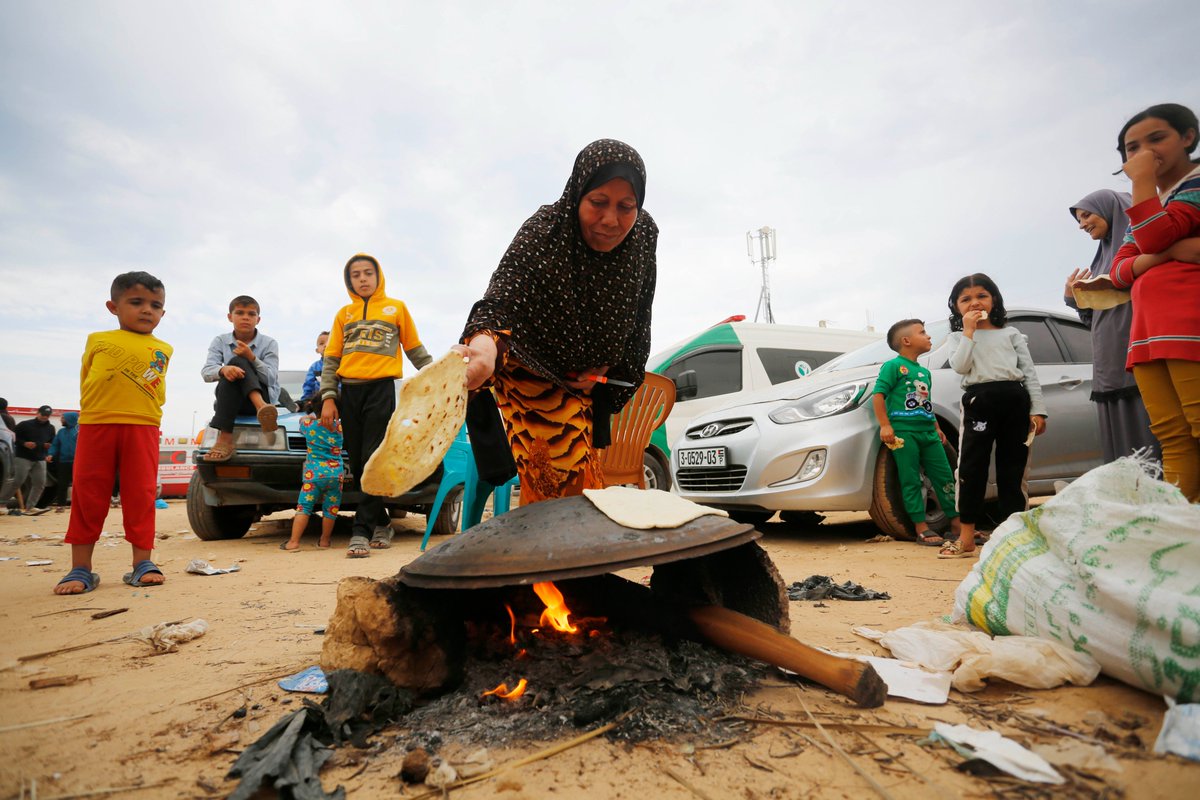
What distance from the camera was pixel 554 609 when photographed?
1.92m

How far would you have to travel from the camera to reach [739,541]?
1592 mm

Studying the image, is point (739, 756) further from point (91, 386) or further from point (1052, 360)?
point (1052, 360)

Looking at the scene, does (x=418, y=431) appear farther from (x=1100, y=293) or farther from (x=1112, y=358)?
(x=1112, y=358)

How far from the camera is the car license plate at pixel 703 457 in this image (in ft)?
16.2

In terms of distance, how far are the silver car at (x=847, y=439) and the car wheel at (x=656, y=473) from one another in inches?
27.3

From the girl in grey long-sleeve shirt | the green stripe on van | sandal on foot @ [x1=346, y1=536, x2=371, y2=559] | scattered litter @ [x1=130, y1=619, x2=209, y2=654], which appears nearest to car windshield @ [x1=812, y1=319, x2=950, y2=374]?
the girl in grey long-sleeve shirt

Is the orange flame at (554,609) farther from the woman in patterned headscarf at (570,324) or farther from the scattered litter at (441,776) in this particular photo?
the scattered litter at (441,776)

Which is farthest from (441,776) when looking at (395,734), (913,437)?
(913,437)

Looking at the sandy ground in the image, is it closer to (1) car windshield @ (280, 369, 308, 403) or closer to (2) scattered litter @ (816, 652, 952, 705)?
(2) scattered litter @ (816, 652, 952, 705)

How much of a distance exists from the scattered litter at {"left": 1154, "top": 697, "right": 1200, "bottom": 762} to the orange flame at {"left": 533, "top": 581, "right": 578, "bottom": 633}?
4.60 ft

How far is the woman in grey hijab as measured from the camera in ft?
9.04

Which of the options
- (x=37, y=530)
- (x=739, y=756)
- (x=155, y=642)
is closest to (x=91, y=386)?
(x=155, y=642)

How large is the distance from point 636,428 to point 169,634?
261 centimetres

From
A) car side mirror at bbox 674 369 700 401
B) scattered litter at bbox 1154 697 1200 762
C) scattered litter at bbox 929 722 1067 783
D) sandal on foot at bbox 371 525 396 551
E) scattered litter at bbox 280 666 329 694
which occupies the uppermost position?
car side mirror at bbox 674 369 700 401
